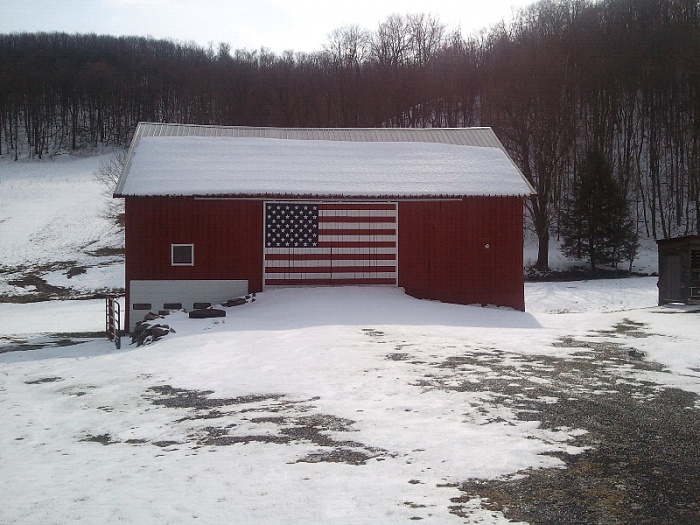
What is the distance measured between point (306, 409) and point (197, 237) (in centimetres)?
1193

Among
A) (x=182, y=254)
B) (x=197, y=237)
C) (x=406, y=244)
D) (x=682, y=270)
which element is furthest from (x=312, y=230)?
(x=682, y=270)

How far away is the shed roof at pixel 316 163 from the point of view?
19.3 metres

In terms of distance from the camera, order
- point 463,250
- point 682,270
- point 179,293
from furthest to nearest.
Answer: point 682,270 → point 463,250 → point 179,293

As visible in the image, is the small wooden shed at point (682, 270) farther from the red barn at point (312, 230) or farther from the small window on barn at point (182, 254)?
the small window on barn at point (182, 254)

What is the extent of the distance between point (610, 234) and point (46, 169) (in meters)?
53.2

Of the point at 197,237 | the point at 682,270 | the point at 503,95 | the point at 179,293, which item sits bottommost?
the point at 179,293

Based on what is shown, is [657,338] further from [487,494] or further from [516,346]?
[487,494]

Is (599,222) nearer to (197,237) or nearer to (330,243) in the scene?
(330,243)

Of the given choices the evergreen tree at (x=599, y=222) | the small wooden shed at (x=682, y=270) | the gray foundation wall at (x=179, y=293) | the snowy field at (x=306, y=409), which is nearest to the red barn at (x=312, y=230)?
the gray foundation wall at (x=179, y=293)

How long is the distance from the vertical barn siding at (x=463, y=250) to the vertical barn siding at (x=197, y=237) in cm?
428

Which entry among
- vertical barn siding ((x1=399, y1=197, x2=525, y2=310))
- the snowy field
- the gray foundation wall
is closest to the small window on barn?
the gray foundation wall

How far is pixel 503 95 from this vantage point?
4388 cm

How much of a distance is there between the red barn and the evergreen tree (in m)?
16.9

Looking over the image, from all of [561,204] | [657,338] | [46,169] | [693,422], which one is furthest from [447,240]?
[46,169]
